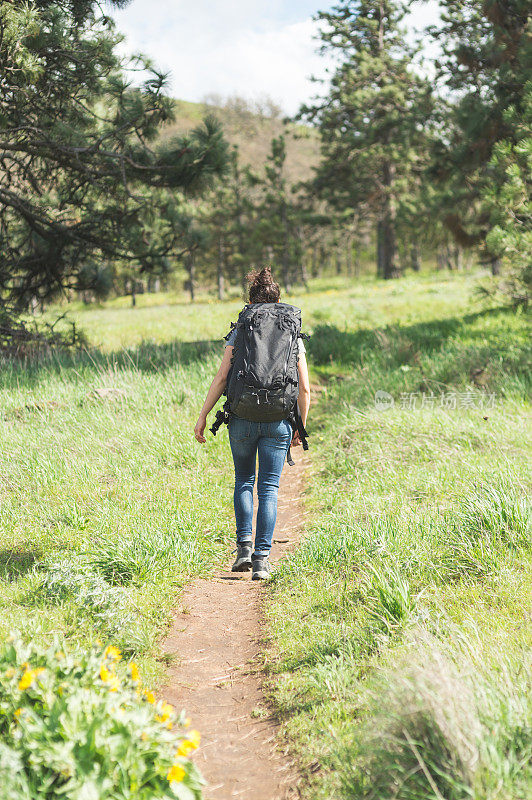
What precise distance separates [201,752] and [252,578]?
1383 mm

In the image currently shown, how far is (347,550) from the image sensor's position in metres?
3.89

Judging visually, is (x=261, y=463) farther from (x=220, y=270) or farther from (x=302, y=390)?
(x=220, y=270)

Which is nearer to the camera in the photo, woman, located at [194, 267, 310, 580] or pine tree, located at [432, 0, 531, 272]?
woman, located at [194, 267, 310, 580]

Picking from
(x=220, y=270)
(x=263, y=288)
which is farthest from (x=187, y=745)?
(x=220, y=270)

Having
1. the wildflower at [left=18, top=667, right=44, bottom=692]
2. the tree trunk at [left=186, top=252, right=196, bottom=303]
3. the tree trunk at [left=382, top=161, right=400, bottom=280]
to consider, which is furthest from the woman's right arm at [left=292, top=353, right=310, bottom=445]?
the tree trunk at [left=382, top=161, right=400, bottom=280]

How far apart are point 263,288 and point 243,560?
5.64 feet

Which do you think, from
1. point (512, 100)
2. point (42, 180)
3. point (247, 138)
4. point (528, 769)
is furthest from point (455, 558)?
point (247, 138)

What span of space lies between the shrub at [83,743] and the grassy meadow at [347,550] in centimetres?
62

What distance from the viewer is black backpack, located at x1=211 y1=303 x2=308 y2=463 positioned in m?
3.75

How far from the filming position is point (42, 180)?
10242 mm

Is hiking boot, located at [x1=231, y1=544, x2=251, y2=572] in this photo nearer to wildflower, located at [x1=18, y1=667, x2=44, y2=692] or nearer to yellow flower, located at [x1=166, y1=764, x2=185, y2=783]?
wildflower, located at [x1=18, y1=667, x2=44, y2=692]

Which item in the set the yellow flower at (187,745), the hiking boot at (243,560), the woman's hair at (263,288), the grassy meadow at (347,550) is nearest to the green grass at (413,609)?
the grassy meadow at (347,550)

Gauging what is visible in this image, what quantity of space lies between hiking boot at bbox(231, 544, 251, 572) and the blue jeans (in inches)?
1.6

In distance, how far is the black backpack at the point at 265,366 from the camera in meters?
3.75
